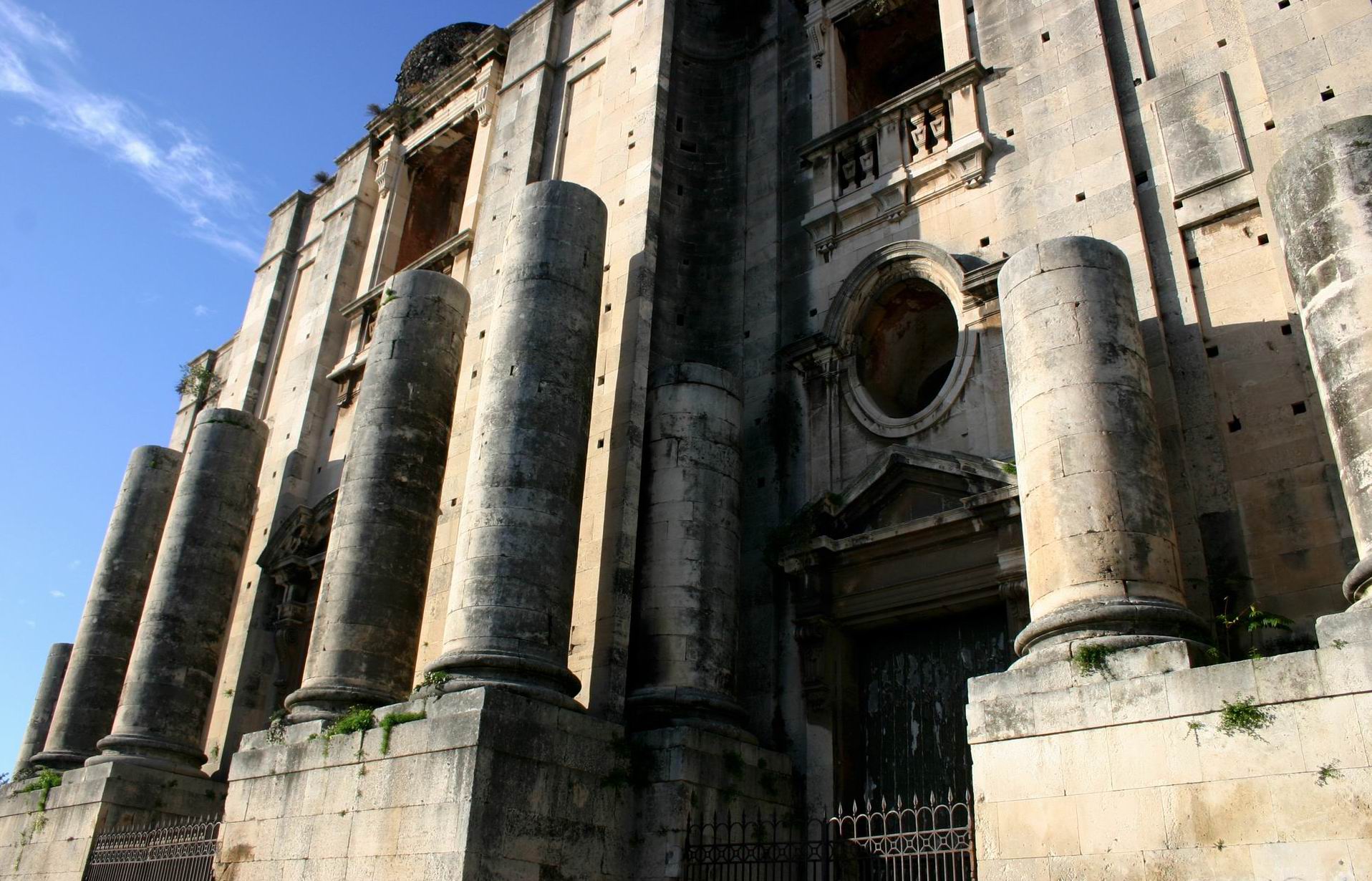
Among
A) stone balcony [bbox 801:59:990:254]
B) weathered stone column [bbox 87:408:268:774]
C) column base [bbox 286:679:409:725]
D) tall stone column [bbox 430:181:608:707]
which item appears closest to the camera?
tall stone column [bbox 430:181:608:707]

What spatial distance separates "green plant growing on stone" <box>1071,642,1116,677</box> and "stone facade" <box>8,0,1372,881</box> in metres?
0.03

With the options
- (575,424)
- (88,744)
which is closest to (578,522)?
(575,424)

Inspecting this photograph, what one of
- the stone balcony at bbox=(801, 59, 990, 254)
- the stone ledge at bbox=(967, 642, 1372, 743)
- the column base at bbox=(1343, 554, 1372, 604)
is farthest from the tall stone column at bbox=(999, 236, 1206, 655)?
the stone balcony at bbox=(801, 59, 990, 254)

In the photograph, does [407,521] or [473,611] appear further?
[407,521]

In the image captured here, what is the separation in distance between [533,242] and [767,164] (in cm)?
427

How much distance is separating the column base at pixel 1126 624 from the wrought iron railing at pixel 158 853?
8.45 metres

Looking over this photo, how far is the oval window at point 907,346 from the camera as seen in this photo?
516 inches

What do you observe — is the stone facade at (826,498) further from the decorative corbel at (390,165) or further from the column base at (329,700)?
the decorative corbel at (390,165)

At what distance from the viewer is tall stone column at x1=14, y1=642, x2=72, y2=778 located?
62.2 feet

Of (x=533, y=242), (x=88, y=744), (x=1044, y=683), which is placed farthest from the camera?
(x=88, y=744)

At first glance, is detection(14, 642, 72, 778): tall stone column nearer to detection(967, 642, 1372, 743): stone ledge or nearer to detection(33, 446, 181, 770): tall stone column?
detection(33, 446, 181, 770): tall stone column

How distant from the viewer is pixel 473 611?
34.1 ft

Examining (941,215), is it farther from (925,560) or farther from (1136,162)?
(925,560)

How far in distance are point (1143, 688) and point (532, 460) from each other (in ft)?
19.6
